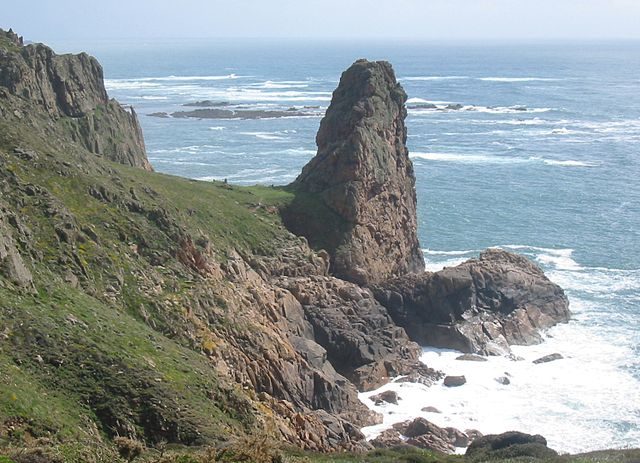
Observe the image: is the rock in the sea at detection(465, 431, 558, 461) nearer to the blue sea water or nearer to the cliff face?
the blue sea water

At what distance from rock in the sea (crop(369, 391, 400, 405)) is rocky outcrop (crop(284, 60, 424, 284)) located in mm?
9808

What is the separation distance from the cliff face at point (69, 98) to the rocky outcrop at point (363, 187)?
11.5 metres

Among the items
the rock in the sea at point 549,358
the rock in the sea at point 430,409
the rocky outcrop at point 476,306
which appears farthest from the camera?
the rocky outcrop at point 476,306

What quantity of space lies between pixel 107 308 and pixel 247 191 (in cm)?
2527

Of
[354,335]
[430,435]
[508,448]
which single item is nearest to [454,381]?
[354,335]

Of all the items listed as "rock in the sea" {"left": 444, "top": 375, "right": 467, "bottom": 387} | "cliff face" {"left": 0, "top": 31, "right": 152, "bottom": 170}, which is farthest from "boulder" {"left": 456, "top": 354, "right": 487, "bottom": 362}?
"cliff face" {"left": 0, "top": 31, "right": 152, "bottom": 170}

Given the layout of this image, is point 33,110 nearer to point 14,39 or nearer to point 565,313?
point 14,39

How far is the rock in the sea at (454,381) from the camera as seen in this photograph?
1758 inches

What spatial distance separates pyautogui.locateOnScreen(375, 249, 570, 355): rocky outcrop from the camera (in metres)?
49.9

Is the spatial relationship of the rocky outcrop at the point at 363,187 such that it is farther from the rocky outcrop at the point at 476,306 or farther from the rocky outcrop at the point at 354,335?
the rocky outcrop at the point at 354,335

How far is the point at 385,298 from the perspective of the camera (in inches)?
1966

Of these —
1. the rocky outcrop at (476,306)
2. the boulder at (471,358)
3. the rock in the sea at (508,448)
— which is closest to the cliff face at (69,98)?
the rocky outcrop at (476,306)

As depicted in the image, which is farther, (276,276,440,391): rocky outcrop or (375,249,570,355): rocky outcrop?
(375,249,570,355): rocky outcrop

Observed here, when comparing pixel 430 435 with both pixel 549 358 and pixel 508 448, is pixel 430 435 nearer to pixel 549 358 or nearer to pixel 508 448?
pixel 508 448
